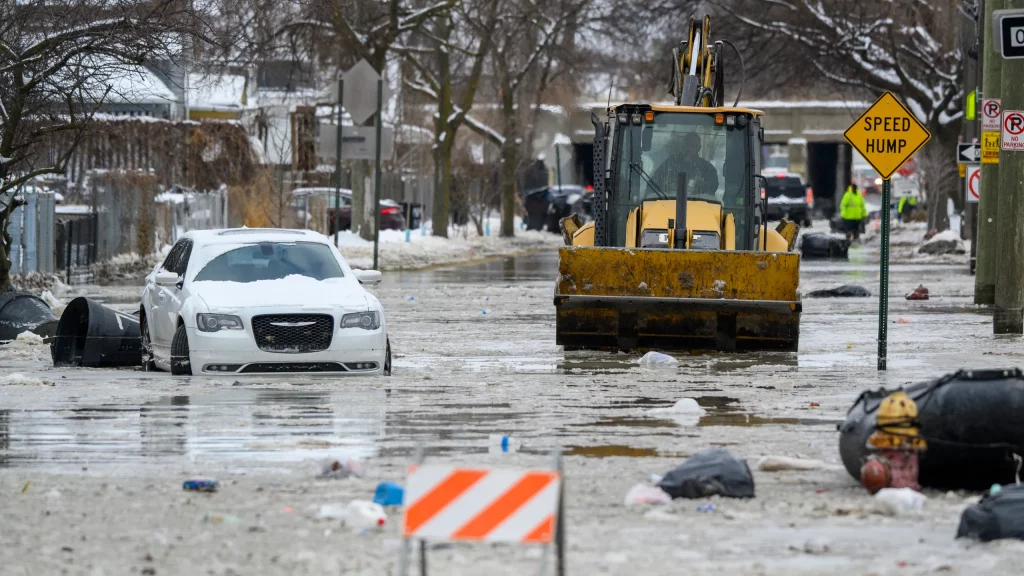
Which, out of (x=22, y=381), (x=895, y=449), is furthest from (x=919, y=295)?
(x=895, y=449)

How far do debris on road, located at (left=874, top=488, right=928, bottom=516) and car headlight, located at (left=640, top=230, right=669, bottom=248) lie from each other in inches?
378

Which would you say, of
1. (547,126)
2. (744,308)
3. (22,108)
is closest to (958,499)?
(744,308)

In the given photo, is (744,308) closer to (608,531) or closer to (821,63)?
(608,531)

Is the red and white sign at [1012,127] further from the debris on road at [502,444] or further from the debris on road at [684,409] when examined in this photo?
the debris on road at [502,444]

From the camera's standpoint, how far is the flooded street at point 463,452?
734cm

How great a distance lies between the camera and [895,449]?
8773 mm

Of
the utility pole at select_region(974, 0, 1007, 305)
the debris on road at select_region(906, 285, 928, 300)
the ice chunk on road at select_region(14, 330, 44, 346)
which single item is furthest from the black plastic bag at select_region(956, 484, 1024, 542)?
the debris on road at select_region(906, 285, 928, 300)

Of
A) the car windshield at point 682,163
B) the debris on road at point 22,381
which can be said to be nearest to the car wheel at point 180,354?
the debris on road at point 22,381

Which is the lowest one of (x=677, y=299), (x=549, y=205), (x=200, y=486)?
(x=200, y=486)

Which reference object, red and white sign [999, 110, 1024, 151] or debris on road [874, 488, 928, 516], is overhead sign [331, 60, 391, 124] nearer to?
red and white sign [999, 110, 1024, 151]

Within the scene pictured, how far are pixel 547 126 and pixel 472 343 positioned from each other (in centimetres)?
→ 5002

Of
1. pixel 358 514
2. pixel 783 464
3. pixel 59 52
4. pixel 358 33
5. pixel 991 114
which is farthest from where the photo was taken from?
pixel 358 33

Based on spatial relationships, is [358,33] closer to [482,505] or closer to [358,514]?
[358,514]

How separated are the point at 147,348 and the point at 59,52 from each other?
15.9 feet
